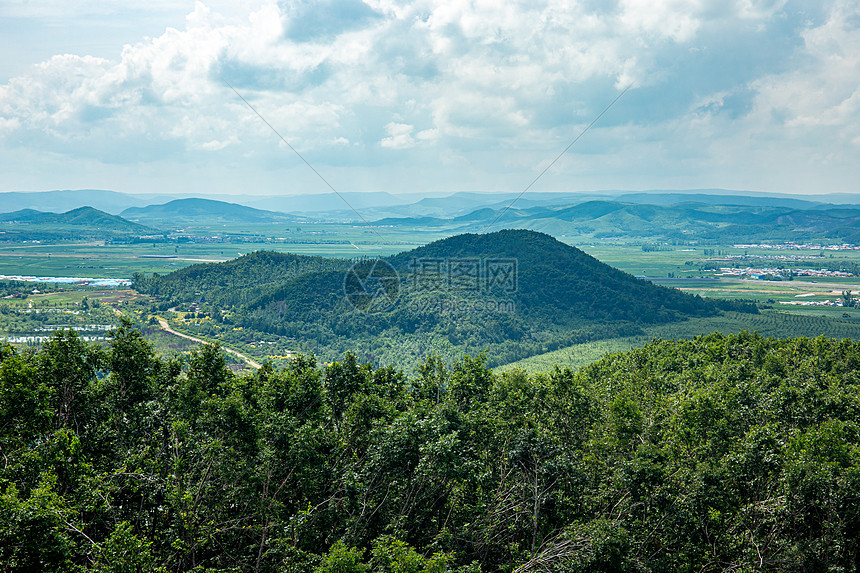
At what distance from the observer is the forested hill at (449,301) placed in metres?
133

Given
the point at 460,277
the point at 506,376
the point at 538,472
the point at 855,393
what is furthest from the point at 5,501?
the point at 460,277

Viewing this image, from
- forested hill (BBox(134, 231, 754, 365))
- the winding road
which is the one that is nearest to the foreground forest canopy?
the winding road

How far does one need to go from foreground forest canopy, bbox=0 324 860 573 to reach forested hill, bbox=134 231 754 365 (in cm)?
9328

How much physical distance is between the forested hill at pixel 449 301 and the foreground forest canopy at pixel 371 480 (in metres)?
93.3

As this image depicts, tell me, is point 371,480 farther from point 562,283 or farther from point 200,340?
point 562,283

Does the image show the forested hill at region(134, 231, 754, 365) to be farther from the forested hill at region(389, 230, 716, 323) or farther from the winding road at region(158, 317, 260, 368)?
the winding road at region(158, 317, 260, 368)

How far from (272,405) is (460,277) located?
13285cm

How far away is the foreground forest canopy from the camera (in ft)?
53.6

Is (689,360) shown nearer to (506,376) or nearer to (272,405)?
(506,376)

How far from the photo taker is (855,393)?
33.4 metres

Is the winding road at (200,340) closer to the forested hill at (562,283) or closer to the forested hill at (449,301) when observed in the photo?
the forested hill at (449,301)

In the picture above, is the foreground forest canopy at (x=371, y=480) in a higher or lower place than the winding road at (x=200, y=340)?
higher

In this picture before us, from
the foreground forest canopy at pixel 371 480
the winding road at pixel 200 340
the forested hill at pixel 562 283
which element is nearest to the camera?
the foreground forest canopy at pixel 371 480

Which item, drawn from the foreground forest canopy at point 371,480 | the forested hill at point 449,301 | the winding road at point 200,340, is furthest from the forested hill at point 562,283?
the foreground forest canopy at point 371,480
